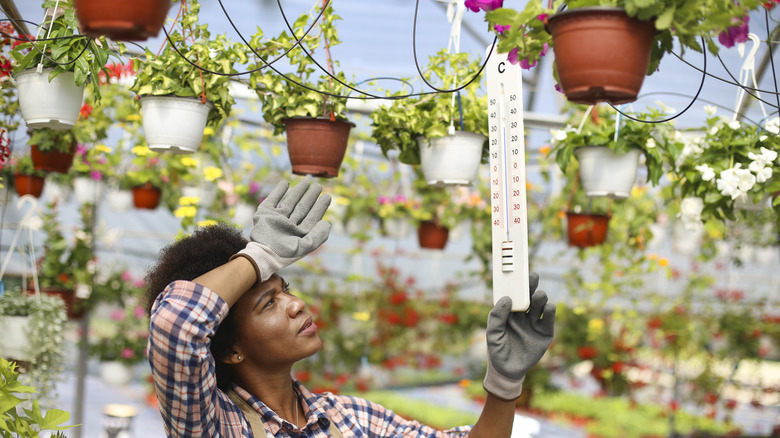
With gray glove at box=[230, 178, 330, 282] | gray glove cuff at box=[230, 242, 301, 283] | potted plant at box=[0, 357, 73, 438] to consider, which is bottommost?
potted plant at box=[0, 357, 73, 438]

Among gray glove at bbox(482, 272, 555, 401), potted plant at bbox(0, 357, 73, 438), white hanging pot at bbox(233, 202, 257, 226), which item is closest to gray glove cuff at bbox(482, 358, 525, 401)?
gray glove at bbox(482, 272, 555, 401)

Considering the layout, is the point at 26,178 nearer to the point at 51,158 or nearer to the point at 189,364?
the point at 51,158

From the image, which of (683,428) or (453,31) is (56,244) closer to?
(453,31)

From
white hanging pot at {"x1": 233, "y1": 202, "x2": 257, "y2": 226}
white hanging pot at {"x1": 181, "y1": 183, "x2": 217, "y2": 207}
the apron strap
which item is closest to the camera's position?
the apron strap

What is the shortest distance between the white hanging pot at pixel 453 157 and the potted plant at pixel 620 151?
32 centimetres

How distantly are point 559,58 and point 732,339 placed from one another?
5398mm

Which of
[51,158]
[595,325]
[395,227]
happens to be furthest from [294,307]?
[595,325]

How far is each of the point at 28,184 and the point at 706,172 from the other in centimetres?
275

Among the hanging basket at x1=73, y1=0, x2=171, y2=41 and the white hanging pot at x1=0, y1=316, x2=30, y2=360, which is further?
the white hanging pot at x1=0, y1=316, x2=30, y2=360

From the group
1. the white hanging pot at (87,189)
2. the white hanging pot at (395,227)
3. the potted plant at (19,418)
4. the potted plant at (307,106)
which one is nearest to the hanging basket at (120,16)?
the potted plant at (19,418)

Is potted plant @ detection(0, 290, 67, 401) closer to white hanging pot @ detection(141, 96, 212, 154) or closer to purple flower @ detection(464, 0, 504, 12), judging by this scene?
white hanging pot @ detection(141, 96, 212, 154)

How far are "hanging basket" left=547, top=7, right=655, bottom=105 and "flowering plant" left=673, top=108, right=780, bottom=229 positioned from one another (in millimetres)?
1059

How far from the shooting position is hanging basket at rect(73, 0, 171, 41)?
1.04 m

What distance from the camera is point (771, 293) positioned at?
25.5 feet
